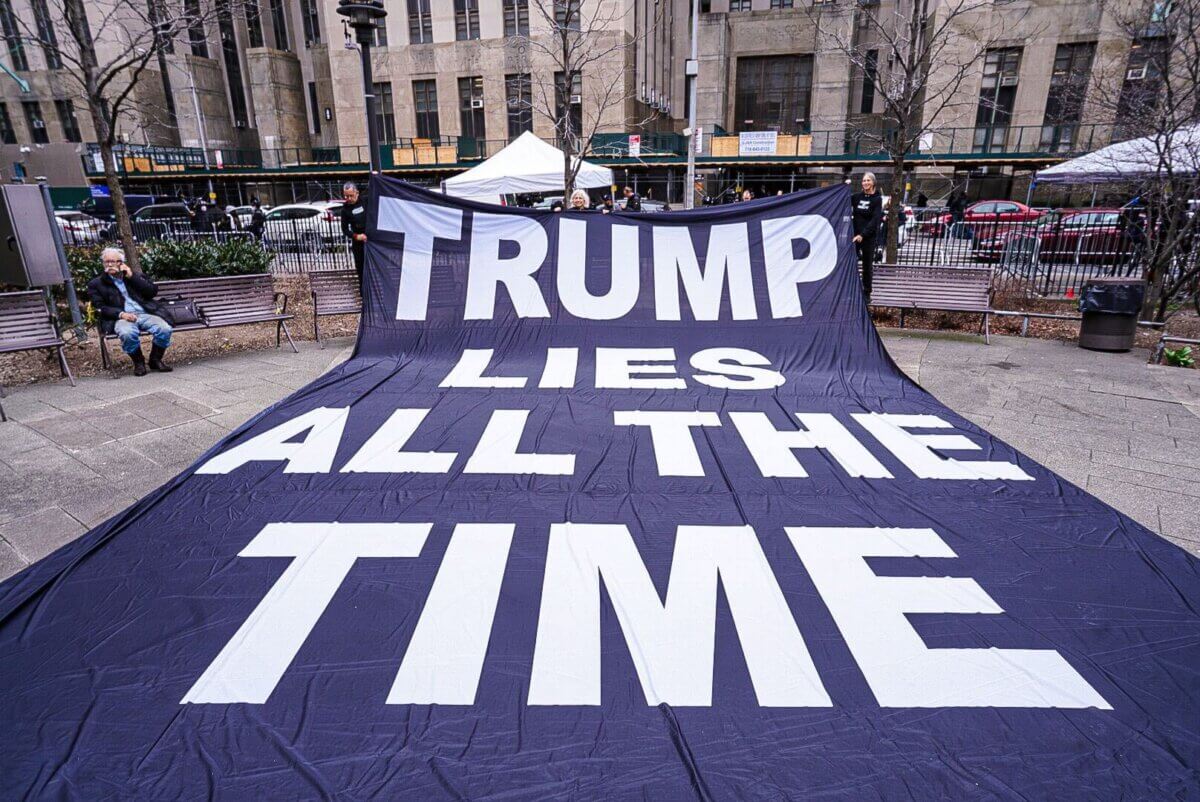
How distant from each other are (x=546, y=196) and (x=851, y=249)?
66.2ft

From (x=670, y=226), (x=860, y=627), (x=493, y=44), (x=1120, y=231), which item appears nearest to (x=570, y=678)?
(x=860, y=627)

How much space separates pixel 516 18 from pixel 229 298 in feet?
111

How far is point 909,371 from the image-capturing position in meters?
7.55

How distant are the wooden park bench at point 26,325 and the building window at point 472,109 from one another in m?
32.7

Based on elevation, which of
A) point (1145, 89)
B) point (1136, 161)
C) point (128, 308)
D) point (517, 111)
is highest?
point (517, 111)

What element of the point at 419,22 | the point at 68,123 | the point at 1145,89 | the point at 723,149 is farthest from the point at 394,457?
the point at 68,123

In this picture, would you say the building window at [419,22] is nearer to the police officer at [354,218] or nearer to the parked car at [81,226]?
the parked car at [81,226]

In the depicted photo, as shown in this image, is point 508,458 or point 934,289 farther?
point 934,289

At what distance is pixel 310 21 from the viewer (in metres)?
44.8

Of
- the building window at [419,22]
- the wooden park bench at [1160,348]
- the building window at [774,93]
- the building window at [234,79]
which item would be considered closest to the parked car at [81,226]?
the building window at [419,22]

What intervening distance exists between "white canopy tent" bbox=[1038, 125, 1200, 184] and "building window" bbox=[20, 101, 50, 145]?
5546cm

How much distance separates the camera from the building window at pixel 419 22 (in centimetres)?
3788

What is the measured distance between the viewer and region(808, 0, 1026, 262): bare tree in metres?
10.2

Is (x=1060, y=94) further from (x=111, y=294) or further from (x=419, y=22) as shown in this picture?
(x=111, y=294)
